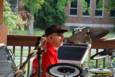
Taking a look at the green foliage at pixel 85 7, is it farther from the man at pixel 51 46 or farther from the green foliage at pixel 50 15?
the man at pixel 51 46

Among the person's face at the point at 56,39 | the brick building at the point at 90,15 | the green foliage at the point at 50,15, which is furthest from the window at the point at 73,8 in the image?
the person's face at the point at 56,39

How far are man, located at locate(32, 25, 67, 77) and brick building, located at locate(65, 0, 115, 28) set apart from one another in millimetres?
29480

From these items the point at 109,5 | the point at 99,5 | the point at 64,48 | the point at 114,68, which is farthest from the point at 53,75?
the point at 99,5

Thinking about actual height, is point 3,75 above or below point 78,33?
below

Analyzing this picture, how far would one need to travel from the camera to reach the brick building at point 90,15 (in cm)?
3291

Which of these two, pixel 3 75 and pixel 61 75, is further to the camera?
pixel 3 75

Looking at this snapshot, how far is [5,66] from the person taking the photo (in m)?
3.33

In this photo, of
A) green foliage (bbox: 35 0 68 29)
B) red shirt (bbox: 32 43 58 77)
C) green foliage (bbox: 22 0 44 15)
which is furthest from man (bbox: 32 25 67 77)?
green foliage (bbox: 35 0 68 29)

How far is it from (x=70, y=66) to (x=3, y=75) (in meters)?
0.67

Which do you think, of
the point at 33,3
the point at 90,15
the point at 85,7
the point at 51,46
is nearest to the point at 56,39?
the point at 51,46

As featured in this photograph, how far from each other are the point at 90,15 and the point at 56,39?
1217 inches

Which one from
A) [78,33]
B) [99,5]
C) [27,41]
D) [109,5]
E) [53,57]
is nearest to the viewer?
[53,57]

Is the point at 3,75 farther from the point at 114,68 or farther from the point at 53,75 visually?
the point at 114,68

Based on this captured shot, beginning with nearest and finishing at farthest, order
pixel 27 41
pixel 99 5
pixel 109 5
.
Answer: pixel 27 41 → pixel 109 5 → pixel 99 5
